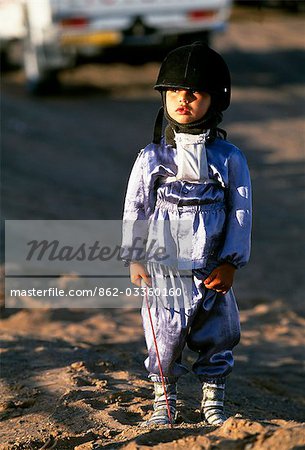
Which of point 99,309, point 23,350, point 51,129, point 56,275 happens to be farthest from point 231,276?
point 51,129

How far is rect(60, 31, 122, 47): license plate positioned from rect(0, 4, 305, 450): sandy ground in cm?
108

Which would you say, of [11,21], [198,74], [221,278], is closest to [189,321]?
[221,278]

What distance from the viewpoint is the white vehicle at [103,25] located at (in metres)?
15.2

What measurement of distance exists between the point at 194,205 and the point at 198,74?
1.66 ft

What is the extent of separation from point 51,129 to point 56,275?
22.2 feet

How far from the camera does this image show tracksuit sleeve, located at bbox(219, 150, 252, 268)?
4102 millimetres

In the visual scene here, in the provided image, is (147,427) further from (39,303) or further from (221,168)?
(39,303)

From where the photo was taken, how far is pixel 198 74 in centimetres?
406

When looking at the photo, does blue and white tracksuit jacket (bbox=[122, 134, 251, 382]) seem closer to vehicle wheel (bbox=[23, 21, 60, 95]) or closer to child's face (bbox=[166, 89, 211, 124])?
child's face (bbox=[166, 89, 211, 124])

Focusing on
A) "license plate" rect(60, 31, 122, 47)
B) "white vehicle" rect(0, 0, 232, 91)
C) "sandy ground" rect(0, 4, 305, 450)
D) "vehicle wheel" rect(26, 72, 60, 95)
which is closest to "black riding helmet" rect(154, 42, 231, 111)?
"sandy ground" rect(0, 4, 305, 450)

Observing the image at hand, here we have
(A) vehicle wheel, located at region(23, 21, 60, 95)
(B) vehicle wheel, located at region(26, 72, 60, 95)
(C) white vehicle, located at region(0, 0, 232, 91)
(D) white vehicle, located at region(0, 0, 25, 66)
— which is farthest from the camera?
(B) vehicle wheel, located at region(26, 72, 60, 95)

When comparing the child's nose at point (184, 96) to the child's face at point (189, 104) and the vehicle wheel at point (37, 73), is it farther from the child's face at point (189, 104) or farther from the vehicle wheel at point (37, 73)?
the vehicle wheel at point (37, 73)

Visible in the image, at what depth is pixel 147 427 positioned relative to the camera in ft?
13.9

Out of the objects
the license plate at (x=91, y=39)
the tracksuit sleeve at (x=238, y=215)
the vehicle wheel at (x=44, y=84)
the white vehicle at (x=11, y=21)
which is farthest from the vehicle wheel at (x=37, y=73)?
the tracksuit sleeve at (x=238, y=215)
